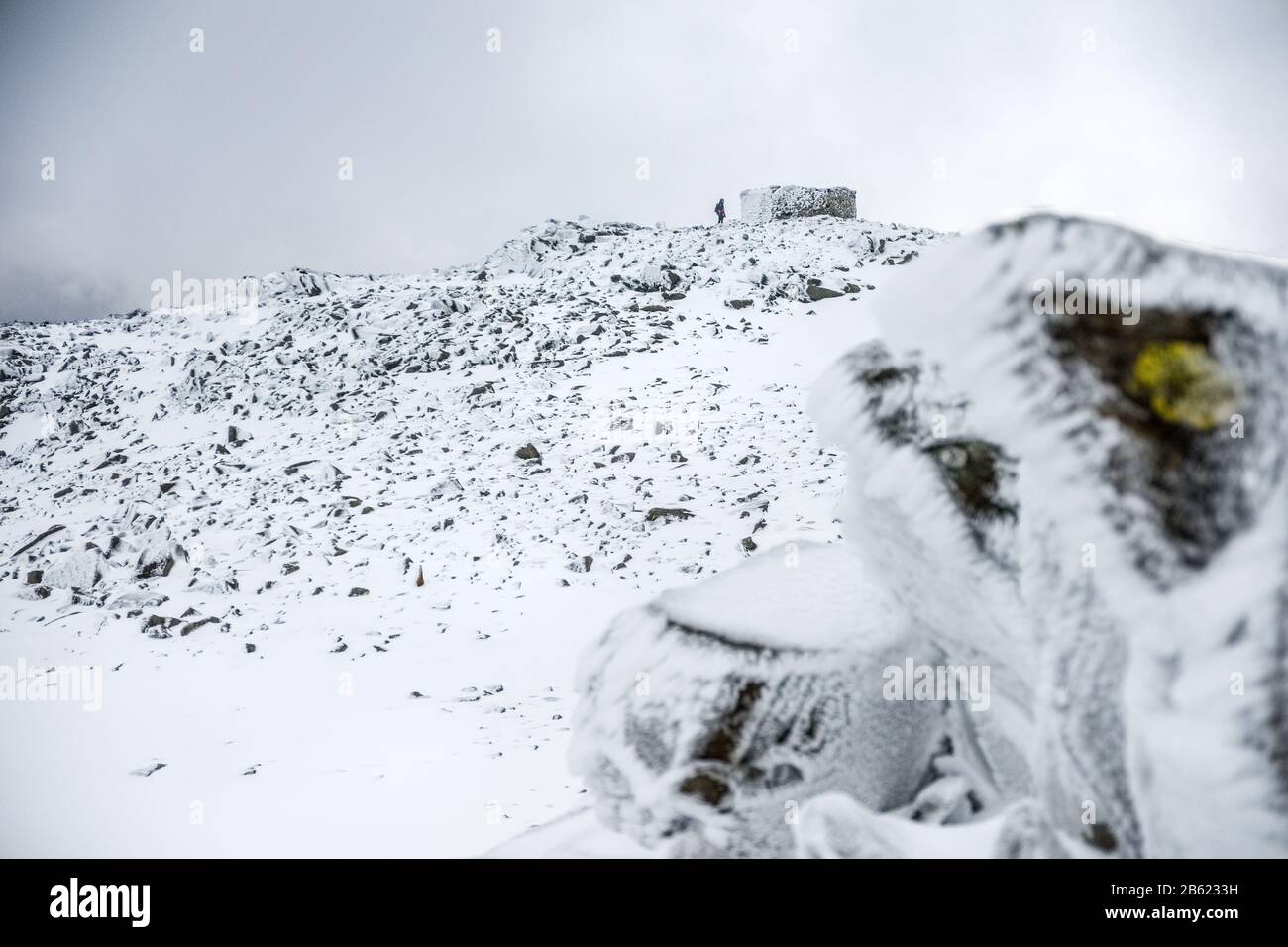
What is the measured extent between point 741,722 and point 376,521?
7463 millimetres

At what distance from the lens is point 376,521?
920cm

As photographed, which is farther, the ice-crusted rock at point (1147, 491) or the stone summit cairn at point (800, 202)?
the stone summit cairn at point (800, 202)

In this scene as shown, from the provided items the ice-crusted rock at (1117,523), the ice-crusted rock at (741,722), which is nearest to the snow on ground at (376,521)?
the ice-crusted rock at (741,722)

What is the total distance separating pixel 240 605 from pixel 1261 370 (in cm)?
823

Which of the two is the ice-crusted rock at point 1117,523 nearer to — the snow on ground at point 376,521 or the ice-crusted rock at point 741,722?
the ice-crusted rock at point 741,722

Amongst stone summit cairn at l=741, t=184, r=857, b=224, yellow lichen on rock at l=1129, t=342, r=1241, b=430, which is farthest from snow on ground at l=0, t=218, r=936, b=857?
stone summit cairn at l=741, t=184, r=857, b=224

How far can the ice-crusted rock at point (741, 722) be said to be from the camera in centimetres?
270

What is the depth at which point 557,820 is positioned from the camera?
386 centimetres

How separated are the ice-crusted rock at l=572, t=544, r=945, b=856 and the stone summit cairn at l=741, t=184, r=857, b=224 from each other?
21665mm

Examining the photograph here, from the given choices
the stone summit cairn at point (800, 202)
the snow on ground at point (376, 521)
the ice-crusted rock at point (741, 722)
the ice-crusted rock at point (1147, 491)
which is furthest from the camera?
the stone summit cairn at point (800, 202)

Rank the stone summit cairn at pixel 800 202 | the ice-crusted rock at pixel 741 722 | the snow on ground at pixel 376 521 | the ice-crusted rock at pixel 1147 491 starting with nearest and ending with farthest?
the ice-crusted rock at pixel 1147 491 → the ice-crusted rock at pixel 741 722 → the snow on ground at pixel 376 521 → the stone summit cairn at pixel 800 202

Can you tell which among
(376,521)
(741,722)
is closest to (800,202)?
(376,521)

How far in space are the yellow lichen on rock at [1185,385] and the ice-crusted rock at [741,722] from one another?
1478 mm
